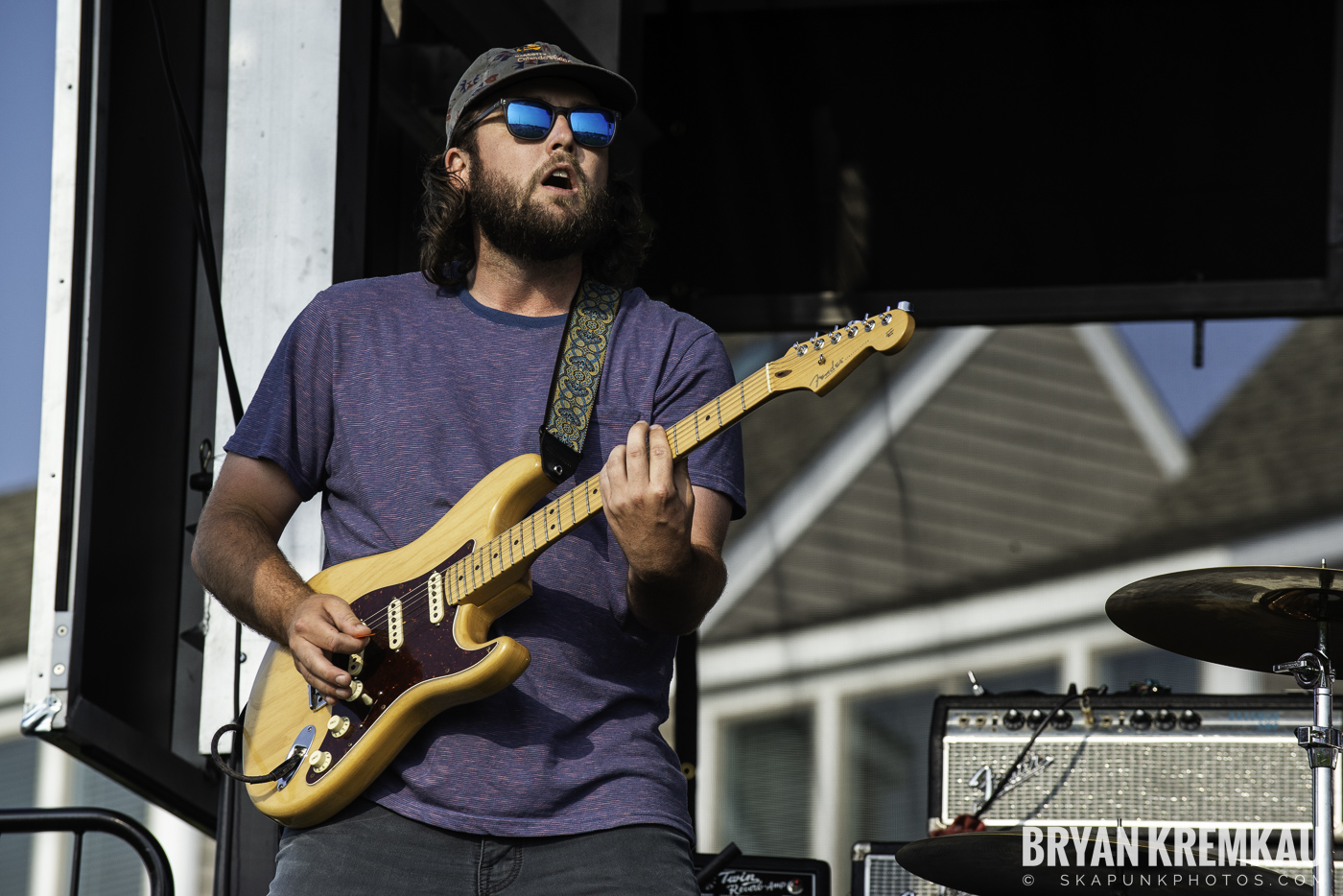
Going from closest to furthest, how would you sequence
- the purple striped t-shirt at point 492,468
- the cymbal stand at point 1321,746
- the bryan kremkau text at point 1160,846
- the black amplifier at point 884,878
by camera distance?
the purple striped t-shirt at point 492,468, the cymbal stand at point 1321,746, the bryan kremkau text at point 1160,846, the black amplifier at point 884,878

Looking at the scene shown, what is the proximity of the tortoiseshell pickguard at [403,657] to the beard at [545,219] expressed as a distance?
22.0 inches

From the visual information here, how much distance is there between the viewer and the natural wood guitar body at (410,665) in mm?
2330

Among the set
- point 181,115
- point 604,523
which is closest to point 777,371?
point 604,523

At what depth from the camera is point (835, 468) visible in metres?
6.16

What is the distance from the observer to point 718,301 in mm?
6074

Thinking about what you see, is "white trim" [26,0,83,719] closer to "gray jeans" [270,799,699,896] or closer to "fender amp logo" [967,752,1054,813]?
"gray jeans" [270,799,699,896]

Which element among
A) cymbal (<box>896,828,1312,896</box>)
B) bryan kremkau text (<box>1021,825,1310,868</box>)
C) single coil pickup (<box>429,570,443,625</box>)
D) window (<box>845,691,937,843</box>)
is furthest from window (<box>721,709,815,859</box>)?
single coil pickup (<box>429,570,443,625</box>)

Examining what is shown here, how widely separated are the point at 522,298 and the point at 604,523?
1.50ft

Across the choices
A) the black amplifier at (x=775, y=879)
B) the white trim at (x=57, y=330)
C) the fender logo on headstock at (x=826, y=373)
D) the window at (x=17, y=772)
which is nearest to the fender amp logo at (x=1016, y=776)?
the black amplifier at (x=775, y=879)

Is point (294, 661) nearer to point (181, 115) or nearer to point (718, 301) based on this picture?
point (181, 115)

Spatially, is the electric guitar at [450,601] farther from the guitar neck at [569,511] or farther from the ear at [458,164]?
the ear at [458,164]

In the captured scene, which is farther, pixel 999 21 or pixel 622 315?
pixel 999 21

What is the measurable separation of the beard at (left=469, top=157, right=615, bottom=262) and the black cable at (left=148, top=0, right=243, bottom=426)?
1001mm

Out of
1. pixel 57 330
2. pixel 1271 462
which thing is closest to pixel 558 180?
pixel 57 330
